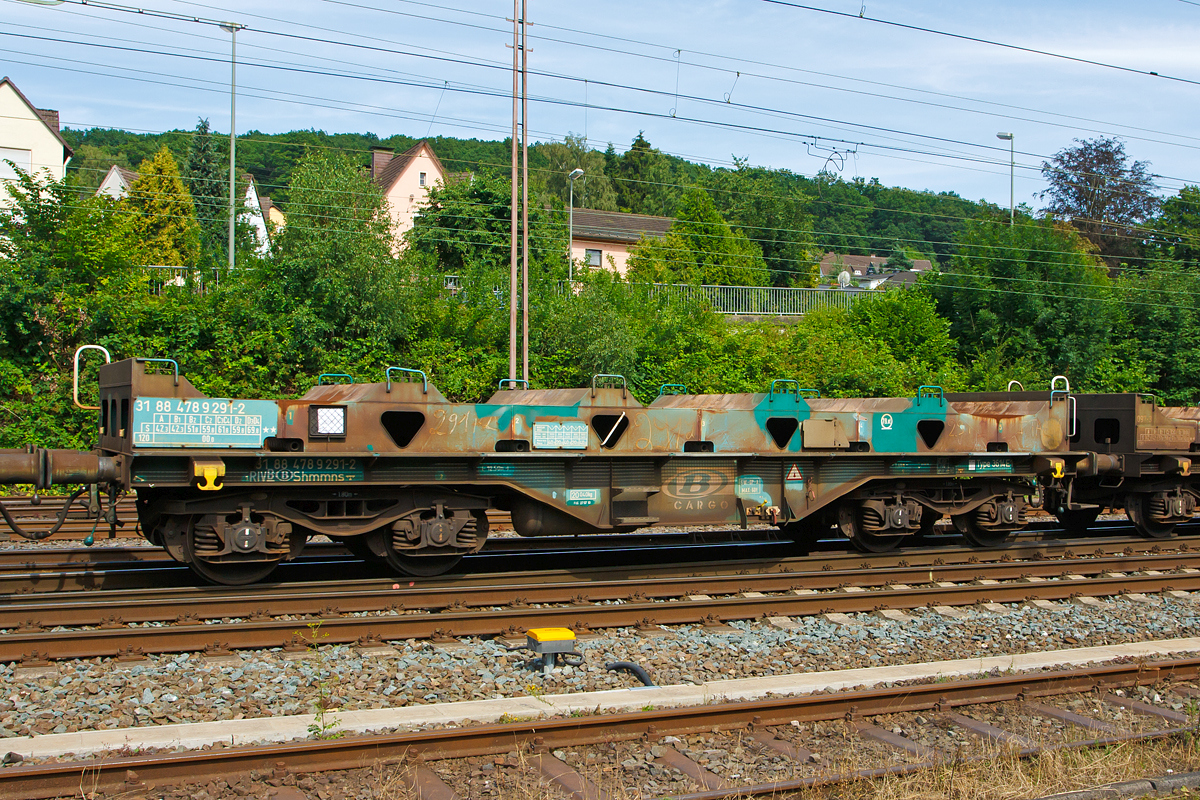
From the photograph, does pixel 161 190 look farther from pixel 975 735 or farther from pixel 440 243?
pixel 975 735

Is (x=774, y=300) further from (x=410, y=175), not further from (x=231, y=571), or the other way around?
(x=410, y=175)

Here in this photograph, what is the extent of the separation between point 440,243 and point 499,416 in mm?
29014

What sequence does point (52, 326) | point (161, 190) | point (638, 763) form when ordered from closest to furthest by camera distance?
point (638, 763)
point (52, 326)
point (161, 190)

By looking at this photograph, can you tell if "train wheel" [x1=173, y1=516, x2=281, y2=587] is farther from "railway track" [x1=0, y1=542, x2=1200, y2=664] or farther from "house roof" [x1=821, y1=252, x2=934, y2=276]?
"house roof" [x1=821, y1=252, x2=934, y2=276]

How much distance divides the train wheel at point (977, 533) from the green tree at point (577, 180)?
5789 centimetres

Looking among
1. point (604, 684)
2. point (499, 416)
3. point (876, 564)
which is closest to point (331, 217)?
point (499, 416)

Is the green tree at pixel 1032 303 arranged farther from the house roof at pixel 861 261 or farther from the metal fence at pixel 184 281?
the house roof at pixel 861 261

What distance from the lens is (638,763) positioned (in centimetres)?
561

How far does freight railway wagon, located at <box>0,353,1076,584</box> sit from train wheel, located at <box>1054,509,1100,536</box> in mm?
2919

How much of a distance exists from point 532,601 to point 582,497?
5.56 feet

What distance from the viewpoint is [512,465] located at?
422 inches

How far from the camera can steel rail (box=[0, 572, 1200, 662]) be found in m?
7.67

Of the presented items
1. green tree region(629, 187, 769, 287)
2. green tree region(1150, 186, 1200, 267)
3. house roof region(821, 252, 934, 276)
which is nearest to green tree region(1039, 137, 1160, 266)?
green tree region(1150, 186, 1200, 267)

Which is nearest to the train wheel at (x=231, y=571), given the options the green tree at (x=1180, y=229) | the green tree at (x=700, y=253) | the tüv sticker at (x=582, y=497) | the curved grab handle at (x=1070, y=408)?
the tüv sticker at (x=582, y=497)
